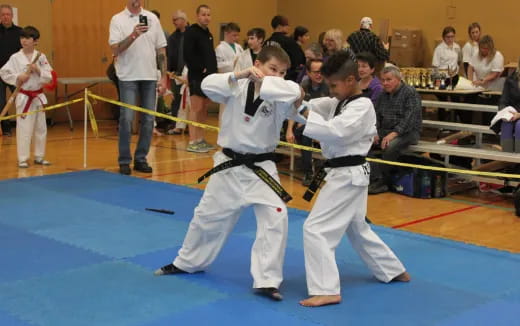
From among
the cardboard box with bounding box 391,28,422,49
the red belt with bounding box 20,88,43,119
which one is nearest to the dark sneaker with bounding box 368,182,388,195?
the red belt with bounding box 20,88,43,119

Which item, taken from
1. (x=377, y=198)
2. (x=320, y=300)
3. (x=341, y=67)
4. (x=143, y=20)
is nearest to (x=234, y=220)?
(x=320, y=300)

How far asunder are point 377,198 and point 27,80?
431 cm

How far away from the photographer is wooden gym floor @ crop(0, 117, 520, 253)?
6340 mm

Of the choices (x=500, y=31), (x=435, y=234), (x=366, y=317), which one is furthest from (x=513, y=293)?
(x=500, y=31)

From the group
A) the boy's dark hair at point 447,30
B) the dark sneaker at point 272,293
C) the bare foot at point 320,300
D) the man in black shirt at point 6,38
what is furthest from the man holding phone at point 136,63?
the boy's dark hair at point 447,30

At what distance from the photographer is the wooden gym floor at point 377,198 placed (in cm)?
634

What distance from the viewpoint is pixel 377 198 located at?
7.61 meters

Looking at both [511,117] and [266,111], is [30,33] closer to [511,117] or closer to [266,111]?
[266,111]

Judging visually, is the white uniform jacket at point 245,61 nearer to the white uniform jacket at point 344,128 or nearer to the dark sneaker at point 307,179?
the dark sneaker at point 307,179

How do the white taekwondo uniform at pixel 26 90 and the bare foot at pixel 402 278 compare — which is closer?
the bare foot at pixel 402 278

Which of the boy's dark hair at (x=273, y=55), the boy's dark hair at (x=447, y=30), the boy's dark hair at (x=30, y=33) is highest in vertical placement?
the boy's dark hair at (x=447, y=30)

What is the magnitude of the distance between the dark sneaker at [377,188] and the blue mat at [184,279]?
4.39 ft

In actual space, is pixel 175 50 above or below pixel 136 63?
above

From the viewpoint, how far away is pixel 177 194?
24.3ft
